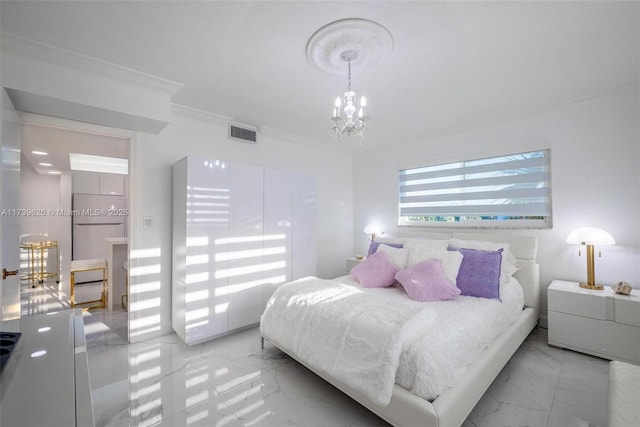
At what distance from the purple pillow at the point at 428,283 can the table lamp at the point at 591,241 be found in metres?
1.35

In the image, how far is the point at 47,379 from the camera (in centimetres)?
89

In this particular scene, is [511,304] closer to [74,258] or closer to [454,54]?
[454,54]

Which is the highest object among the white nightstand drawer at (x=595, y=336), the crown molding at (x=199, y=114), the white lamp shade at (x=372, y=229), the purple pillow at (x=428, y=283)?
the crown molding at (x=199, y=114)

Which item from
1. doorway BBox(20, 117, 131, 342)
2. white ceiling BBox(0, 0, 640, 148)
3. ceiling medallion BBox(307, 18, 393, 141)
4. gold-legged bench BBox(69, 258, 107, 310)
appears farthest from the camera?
doorway BBox(20, 117, 131, 342)

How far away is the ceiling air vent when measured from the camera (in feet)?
11.2

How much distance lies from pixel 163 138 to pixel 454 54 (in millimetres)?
2906

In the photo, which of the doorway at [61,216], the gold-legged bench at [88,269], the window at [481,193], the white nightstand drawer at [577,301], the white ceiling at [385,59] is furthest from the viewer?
the doorway at [61,216]

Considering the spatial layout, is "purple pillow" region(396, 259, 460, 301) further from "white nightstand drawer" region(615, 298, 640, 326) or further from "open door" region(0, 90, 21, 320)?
"open door" region(0, 90, 21, 320)

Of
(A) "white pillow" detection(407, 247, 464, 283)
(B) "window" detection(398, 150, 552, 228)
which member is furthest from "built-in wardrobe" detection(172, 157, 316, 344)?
(B) "window" detection(398, 150, 552, 228)

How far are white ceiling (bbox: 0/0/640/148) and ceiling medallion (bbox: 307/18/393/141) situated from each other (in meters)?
0.05

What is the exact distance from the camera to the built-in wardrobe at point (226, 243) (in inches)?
106

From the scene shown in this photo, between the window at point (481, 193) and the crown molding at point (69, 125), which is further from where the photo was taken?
the window at point (481, 193)

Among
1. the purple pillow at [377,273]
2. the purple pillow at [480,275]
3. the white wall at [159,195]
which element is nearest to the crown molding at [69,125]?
the white wall at [159,195]

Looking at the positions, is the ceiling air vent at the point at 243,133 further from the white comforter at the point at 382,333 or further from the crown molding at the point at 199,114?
the white comforter at the point at 382,333
